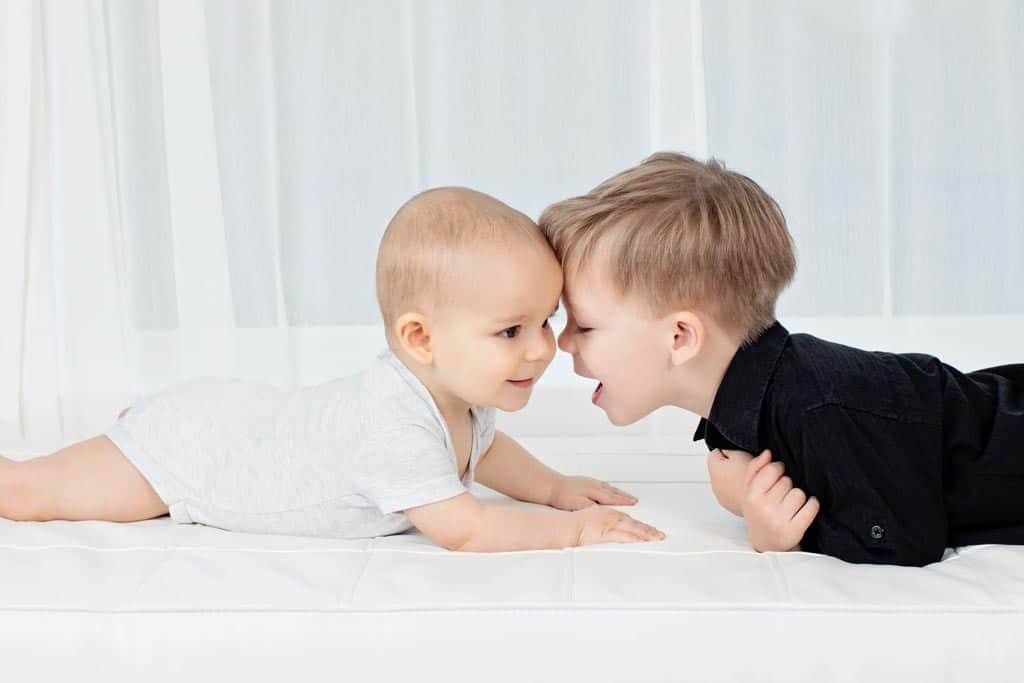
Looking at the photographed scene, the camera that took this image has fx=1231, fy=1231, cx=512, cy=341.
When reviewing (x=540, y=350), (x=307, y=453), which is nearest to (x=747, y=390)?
(x=540, y=350)

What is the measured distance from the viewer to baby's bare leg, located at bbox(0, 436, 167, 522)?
1507 mm

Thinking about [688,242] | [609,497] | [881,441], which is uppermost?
[688,242]

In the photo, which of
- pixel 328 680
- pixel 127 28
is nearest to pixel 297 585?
pixel 328 680

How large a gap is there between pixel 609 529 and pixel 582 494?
0.17 m

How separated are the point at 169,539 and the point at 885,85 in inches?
76.5

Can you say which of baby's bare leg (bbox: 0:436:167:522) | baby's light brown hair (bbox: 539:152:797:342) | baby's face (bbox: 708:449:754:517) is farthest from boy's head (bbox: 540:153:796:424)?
baby's bare leg (bbox: 0:436:167:522)

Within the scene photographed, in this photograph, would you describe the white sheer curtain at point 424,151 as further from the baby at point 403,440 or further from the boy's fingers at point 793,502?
the boy's fingers at point 793,502

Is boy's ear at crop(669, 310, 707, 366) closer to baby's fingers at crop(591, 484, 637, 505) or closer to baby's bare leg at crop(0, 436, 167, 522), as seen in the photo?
baby's fingers at crop(591, 484, 637, 505)

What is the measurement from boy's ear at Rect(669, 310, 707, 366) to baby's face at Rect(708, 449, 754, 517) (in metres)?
0.12

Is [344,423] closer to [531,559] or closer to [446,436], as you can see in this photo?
[446,436]

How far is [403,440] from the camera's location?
140cm

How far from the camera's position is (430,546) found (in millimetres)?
1416

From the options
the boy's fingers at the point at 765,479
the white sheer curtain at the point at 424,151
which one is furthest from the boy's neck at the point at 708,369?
the white sheer curtain at the point at 424,151

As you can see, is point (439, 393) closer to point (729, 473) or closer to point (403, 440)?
point (403, 440)
